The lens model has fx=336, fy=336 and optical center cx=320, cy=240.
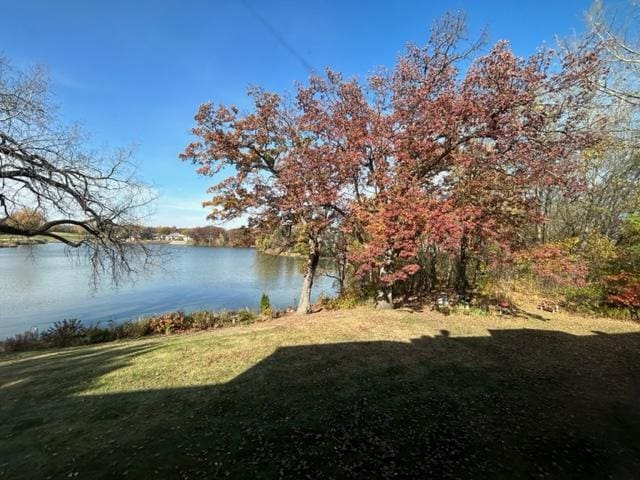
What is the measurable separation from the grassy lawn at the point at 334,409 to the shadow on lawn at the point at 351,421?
0.02m

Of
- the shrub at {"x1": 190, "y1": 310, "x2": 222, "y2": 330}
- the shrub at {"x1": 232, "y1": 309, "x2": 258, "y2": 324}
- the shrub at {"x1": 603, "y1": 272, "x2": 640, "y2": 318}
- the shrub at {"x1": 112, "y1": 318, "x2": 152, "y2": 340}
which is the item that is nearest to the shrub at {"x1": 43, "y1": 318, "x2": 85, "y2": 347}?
the shrub at {"x1": 112, "y1": 318, "x2": 152, "y2": 340}

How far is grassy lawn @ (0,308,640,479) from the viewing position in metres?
3.03

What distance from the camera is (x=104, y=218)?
865 cm

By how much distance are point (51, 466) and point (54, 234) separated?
25.7 ft

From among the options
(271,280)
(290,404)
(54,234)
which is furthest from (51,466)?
(271,280)

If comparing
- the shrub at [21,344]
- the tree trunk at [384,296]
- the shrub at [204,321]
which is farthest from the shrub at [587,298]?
the shrub at [21,344]

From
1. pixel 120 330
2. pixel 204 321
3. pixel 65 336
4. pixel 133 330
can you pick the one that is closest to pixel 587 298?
pixel 204 321

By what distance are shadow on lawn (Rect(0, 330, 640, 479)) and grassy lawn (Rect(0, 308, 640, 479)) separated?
0.06 feet

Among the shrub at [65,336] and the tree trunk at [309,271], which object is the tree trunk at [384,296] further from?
the shrub at [65,336]

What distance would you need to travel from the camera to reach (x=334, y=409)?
4012mm

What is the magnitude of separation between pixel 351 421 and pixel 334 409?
34 centimetres

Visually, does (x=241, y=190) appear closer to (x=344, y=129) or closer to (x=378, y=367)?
(x=344, y=129)

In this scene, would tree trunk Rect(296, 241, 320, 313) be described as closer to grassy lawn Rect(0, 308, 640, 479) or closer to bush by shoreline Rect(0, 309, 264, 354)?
bush by shoreline Rect(0, 309, 264, 354)

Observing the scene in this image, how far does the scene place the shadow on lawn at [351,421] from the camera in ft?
9.84
